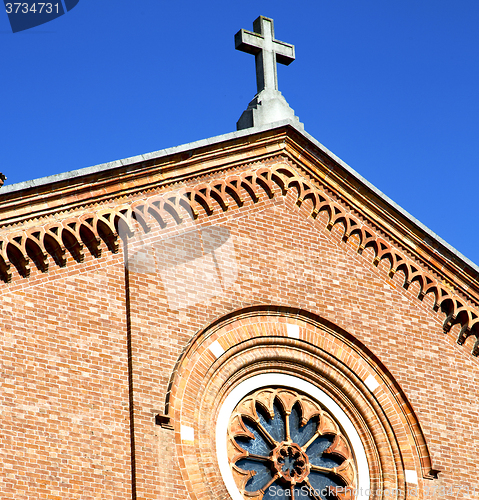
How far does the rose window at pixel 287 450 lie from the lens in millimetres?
13617

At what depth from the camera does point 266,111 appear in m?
16.4

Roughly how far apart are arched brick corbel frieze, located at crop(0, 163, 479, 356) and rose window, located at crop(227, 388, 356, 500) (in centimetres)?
290

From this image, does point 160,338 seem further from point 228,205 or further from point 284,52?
point 284,52

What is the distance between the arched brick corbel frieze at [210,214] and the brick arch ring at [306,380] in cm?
172

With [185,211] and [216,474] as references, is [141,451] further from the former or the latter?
[185,211]

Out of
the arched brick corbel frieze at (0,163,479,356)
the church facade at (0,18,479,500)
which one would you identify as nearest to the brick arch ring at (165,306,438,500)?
the church facade at (0,18,479,500)

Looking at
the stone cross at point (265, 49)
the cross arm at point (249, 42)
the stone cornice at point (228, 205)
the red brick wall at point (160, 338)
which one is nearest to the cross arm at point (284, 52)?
the stone cross at point (265, 49)

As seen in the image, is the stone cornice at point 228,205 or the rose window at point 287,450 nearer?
the stone cornice at point 228,205

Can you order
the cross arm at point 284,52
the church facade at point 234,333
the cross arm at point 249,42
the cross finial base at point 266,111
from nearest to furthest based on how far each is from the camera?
the church facade at point 234,333, the cross finial base at point 266,111, the cross arm at point 249,42, the cross arm at point 284,52

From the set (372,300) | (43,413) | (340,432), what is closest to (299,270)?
(372,300)

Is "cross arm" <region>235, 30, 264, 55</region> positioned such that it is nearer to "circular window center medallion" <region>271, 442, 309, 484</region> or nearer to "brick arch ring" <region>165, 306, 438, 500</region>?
"brick arch ring" <region>165, 306, 438, 500</region>

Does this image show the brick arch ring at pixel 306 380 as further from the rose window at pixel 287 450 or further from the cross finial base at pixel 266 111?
the cross finial base at pixel 266 111

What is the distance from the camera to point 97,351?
42.5ft

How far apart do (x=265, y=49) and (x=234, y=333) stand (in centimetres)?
547
